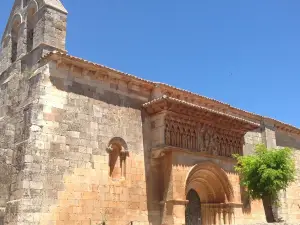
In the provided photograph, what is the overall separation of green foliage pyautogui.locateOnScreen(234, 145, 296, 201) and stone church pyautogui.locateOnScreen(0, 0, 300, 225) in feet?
2.53

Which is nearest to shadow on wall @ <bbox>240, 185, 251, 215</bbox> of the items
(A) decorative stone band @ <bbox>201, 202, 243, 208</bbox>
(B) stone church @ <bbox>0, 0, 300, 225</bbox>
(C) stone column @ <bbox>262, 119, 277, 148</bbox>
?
(B) stone church @ <bbox>0, 0, 300, 225</bbox>

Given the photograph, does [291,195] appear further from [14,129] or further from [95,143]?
[14,129]

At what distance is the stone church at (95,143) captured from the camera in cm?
1053

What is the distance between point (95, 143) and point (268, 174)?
5.81m

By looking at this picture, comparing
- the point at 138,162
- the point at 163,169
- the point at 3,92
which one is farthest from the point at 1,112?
the point at 163,169

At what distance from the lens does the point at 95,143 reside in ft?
38.2

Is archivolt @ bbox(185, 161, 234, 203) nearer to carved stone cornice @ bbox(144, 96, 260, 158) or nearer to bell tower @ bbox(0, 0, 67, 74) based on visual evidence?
carved stone cornice @ bbox(144, 96, 260, 158)

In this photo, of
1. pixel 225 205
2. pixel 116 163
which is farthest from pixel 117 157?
pixel 225 205

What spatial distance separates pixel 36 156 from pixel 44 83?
1997mm

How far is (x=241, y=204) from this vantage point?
14.7 m

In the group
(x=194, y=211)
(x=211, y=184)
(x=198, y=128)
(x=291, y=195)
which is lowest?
(x=194, y=211)

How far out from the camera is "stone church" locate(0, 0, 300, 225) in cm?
1053

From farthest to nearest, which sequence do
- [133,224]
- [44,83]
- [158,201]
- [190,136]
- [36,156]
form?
[190,136], [158,201], [133,224], [44,83], [36,156]

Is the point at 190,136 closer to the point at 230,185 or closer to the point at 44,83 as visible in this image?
the point at 230,185
